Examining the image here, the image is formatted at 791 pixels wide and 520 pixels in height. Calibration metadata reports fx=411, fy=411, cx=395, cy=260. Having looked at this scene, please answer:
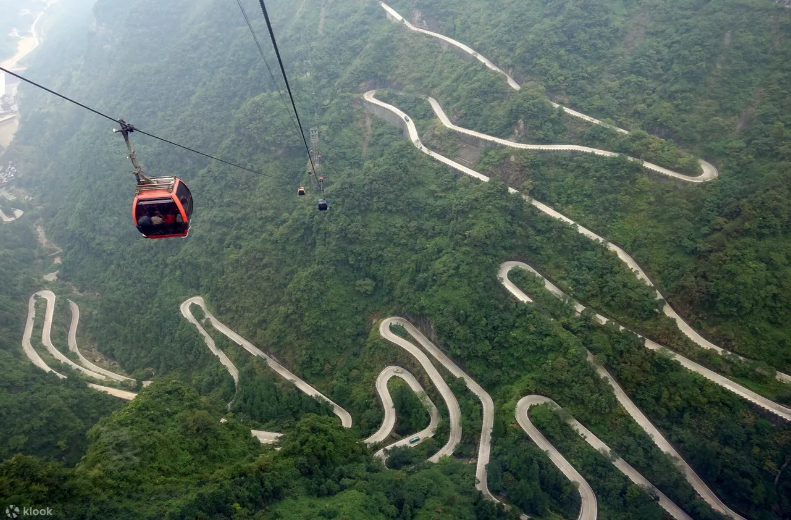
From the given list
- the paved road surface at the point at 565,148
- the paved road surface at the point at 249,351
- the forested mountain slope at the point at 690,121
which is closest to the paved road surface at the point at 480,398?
the paved road surface at the point at 249,351

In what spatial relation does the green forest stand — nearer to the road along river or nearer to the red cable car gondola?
the road along river

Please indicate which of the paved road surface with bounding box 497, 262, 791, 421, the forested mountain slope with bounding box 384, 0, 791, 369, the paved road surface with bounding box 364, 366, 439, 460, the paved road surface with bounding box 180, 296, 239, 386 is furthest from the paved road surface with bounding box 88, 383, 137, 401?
the forested mountain slope with bounding box 384, 0, 791, 369

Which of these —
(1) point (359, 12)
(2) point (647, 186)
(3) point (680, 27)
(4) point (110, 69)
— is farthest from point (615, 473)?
(4) point (110, 69)

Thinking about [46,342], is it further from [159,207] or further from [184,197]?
[159,207]

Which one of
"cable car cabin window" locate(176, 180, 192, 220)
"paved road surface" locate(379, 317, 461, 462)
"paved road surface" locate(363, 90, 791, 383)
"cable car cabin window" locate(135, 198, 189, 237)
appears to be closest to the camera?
"cable car cabin window" locate(135, 198, 189, 237)

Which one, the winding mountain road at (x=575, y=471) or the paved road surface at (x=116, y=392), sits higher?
the paved road surface at (x=116, y=392)

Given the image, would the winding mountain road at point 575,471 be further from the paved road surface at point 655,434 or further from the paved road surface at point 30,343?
the paved road surface at point 30,343
